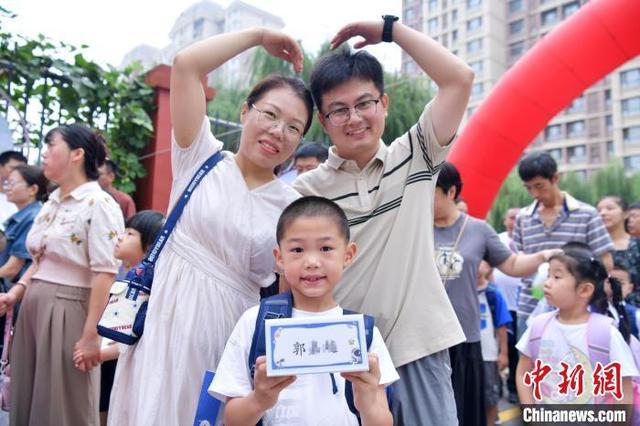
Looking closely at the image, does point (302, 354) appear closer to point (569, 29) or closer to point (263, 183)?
point (263, 183)

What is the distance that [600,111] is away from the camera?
4078cm

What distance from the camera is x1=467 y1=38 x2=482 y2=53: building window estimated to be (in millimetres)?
46438

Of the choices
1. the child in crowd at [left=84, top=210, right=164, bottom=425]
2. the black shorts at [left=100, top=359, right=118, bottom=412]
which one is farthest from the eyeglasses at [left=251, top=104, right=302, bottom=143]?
the black shorts at [left=100, top=359, right=118, bottom=412]

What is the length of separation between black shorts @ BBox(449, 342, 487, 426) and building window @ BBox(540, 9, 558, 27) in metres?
49.4

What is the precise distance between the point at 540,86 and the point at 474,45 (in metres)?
44.4

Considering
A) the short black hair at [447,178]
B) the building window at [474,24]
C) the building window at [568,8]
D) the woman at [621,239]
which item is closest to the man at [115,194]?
the short black hair at [447,178]

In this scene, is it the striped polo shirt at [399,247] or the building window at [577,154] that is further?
the building window at [577,154]

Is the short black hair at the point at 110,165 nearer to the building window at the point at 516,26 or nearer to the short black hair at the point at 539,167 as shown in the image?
the short black hair at the point at 539,167

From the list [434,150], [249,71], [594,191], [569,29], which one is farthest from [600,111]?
[434,150]

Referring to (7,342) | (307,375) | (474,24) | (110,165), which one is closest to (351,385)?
(307,375)

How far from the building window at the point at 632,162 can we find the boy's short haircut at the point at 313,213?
40.1m

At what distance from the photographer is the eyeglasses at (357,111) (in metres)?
1.86

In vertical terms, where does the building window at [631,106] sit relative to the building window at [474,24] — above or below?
below

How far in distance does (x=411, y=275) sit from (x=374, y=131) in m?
0.53
